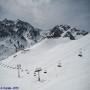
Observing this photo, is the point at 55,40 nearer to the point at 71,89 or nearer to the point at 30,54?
the point at 30,54

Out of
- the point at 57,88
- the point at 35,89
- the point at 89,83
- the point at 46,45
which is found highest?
the point at 46,45

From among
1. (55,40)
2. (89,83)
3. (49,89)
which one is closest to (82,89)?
(89,83)

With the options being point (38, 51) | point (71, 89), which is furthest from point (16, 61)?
point (71, 89)

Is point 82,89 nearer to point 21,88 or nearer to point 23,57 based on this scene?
point 21,88

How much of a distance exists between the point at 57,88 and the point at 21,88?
Answer: 12.7 meters

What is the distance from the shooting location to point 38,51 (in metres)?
113

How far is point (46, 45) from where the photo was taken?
122 metres

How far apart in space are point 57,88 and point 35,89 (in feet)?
35.8

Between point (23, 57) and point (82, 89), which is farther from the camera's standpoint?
point (23, 57)

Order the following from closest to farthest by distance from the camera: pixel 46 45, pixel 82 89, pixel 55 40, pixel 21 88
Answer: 1. pixel 82 89
2. pixel 21 88
3. pixel 46 45
4. pixel 55 40

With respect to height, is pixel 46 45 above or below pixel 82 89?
above

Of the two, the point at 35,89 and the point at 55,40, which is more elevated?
the point at 55,40

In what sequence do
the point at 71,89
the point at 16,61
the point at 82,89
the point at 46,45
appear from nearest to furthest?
the point at 82,89, the point at 71,89, the point at 16,61, the point at 46,45

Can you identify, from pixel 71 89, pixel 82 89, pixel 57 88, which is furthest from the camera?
pixel 57 88
